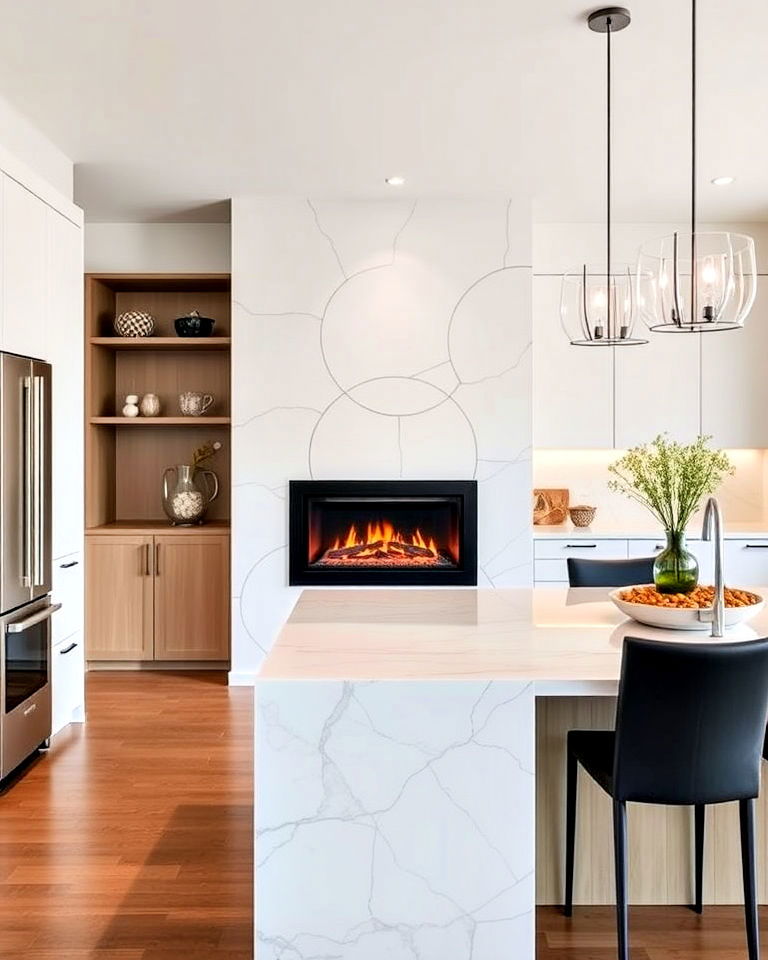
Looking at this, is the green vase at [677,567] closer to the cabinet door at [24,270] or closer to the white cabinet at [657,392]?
the cabinet door at [24,270]

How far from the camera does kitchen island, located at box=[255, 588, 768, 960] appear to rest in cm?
206

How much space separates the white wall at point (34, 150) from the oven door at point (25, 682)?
177 centimetres

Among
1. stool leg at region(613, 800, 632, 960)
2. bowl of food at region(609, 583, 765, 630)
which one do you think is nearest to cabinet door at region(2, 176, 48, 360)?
bowl of food at region(609, 583, 765, 630)

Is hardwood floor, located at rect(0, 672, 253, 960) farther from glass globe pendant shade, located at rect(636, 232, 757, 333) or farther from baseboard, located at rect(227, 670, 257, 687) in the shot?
glass globe pendant shade, located at rect(636, 232, 757, 333)

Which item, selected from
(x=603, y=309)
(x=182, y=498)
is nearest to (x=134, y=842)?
(x=603, y=309)

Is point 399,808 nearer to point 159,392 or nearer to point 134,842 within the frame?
point 134,842

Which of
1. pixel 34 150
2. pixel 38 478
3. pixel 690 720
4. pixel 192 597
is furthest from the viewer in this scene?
pixel 192 597

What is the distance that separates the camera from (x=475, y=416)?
5.12 metres

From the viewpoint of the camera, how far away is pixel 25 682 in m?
3.69

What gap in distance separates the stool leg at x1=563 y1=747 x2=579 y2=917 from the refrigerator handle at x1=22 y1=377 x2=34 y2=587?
7.48ft

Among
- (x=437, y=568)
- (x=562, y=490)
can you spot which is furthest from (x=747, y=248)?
(x=562, y=490)

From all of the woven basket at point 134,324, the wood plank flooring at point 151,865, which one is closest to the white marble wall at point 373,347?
the woven basket at point 134,324

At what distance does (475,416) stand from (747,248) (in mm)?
2773

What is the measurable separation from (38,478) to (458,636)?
209 centimetres
